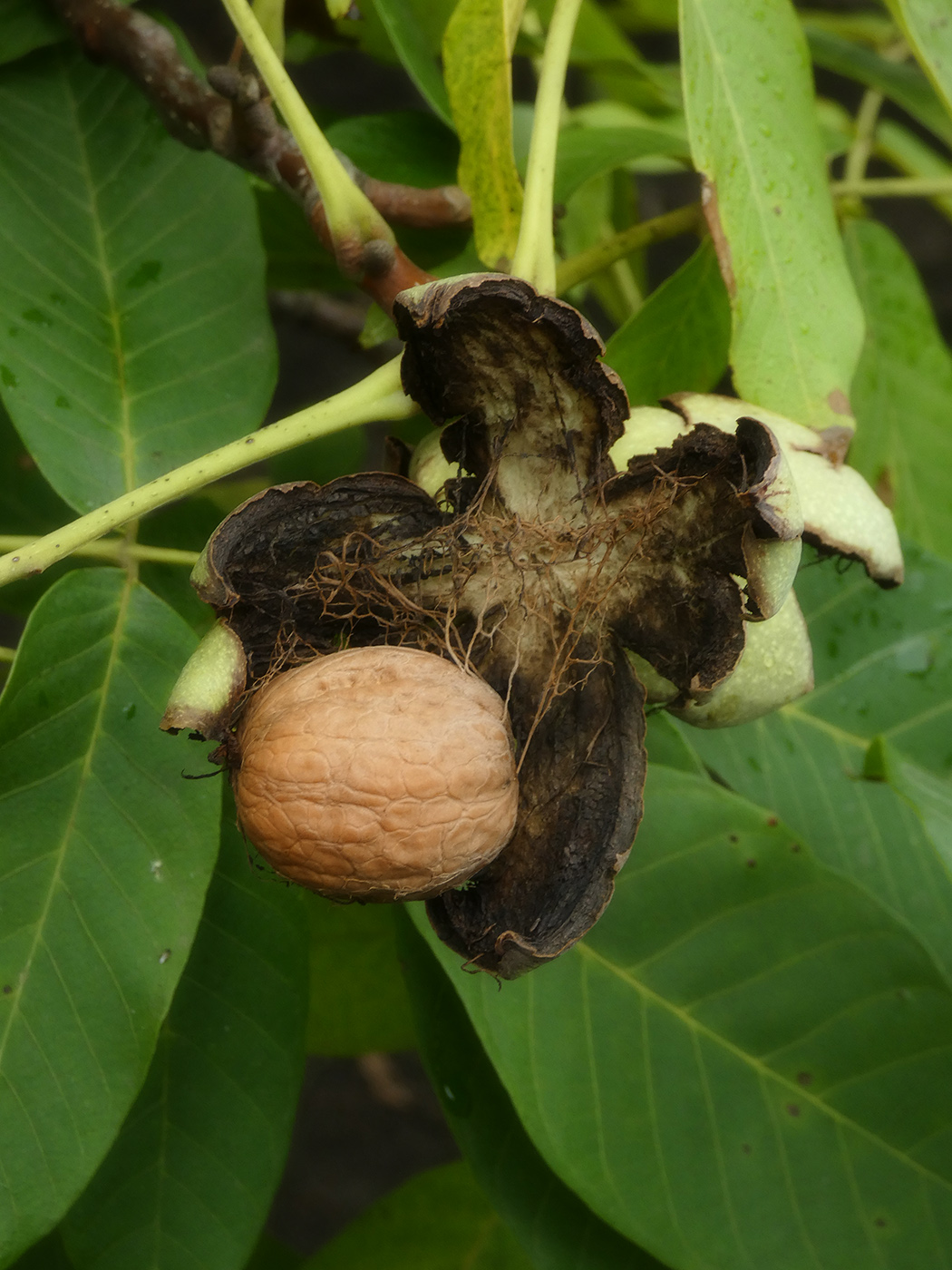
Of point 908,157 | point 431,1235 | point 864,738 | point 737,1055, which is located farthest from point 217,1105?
point 908,157

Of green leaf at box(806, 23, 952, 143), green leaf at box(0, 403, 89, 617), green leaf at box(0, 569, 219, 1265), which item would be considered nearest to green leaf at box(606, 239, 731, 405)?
green leaf at box(806, 23, 952, 143)

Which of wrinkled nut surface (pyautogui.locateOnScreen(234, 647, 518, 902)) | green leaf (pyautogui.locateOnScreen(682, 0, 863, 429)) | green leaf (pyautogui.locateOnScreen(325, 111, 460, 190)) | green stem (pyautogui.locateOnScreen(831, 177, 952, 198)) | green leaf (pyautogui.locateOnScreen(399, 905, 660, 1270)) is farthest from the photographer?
green stem (pyautogui.locateOnScreen(831, 177, 952, 198))

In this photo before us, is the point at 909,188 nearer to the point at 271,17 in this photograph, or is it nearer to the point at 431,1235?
the point at 271,17

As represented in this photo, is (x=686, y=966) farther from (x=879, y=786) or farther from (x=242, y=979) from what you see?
(x=242, y=979)

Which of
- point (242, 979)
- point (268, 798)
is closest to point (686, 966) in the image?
point (242, 979)

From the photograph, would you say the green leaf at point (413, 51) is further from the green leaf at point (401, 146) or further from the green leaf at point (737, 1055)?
the green leaf at point (737, 1055)

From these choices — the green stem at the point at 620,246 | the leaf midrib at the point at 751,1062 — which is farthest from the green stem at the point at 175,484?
the leaf midrib at the point at 751,1062

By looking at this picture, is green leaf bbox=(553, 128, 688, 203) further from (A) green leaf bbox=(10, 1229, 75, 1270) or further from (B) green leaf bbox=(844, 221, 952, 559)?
(A) green leaf bbox=(10, 1229, 75, 1270)
